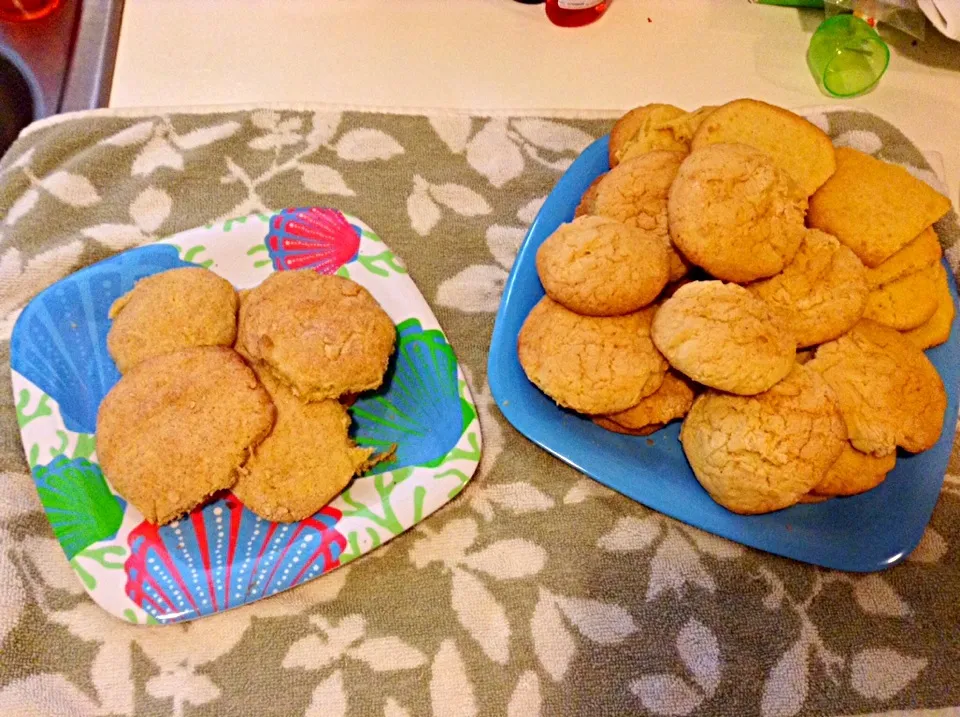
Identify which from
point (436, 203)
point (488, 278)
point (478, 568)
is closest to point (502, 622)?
point (478, 568)

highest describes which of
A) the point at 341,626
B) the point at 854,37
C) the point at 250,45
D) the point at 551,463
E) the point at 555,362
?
the point at 854,37

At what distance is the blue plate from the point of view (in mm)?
905

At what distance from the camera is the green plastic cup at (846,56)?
1.38m

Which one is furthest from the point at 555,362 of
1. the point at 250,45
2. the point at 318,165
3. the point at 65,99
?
the point at 65,99

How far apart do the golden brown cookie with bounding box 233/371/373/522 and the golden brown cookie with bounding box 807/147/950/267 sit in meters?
0.72

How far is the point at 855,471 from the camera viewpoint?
2.97 ft

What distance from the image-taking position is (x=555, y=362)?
885mm

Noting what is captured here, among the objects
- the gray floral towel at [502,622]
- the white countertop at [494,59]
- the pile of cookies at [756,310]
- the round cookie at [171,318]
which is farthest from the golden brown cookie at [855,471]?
the round cookie at [171,318]

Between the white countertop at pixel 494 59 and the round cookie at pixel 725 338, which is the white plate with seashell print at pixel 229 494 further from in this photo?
the white countertop at pixel 494 59

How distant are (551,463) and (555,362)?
19 cm

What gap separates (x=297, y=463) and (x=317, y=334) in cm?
17

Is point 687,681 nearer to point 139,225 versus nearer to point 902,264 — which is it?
point 902,264

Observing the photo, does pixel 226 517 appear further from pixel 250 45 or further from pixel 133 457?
pixel 250 45

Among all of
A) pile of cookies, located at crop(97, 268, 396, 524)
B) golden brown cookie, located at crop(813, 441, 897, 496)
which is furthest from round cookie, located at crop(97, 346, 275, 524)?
golden brown cookie, located at crop(813, 441, 897, 496)
